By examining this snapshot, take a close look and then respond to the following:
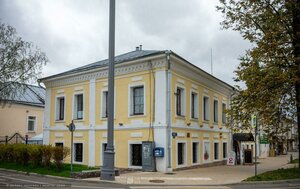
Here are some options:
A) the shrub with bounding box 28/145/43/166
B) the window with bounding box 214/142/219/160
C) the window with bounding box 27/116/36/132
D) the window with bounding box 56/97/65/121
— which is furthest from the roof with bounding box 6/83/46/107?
the window with bounding box 214/142/219/160

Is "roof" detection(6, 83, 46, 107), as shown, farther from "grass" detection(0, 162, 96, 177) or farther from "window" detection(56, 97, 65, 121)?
"grass" detection(0, 162, 96, 177)

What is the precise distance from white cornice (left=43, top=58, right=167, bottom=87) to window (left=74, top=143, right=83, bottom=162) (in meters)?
4.85

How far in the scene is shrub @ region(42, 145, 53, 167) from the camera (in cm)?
2048

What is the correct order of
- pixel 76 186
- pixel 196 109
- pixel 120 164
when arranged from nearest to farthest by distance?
pixel 76 186 < pixel 120 164 < pixel 196 109

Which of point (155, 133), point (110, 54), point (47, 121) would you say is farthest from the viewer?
point (47, 121)

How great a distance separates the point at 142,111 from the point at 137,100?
973 mm

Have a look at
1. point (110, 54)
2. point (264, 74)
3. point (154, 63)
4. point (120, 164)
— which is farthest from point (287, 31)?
point (120, 164)

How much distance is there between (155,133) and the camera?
22781 millimetres

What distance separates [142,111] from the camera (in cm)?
2416

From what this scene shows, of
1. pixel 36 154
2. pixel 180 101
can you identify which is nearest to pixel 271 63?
pixel 180 101

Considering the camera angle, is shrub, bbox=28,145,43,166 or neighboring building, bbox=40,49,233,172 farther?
neighboring building, bbox=40,49,233,172

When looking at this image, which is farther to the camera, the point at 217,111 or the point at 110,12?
the point at 217,111

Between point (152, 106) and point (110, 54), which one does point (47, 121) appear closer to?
point (152, 106)

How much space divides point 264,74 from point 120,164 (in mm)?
10889
